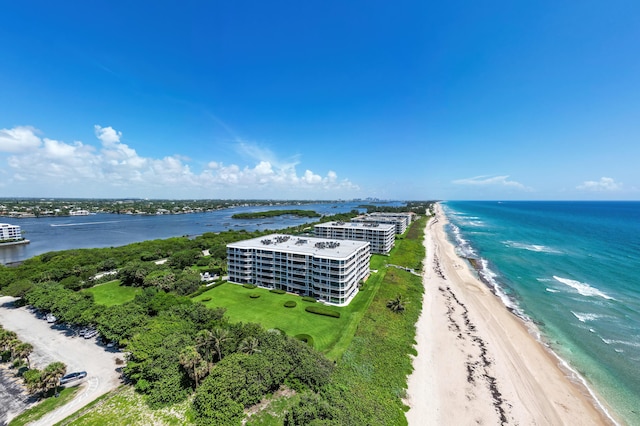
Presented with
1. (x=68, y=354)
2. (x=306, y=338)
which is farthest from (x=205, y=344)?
(x=68, y=354)

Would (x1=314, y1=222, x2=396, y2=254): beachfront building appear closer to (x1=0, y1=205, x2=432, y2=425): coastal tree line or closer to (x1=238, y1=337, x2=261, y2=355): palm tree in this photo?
(x1=0, y1=205, x2=432, y2=425): coastal tree line

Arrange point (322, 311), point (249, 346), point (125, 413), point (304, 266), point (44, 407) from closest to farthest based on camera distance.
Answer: point (125, 413) < point (44, 407) < point (249, 346) < point (322, 311) < point (304, 266)

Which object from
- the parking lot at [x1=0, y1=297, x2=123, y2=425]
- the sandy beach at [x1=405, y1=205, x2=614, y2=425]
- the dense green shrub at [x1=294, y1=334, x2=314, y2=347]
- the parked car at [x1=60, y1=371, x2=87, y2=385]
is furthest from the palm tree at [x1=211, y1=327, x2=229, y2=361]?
the sandy beach at [x1=405, y1=205, x2=614, y2=425]

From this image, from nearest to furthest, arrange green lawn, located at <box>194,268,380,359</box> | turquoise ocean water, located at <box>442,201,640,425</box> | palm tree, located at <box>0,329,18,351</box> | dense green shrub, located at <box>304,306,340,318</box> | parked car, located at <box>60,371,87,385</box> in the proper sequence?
1. parked car, located at <box>60,371,87,385</box>
2. palm tree, located at <box>0,329,18,351</box>
3. turquoise ocean water, located at <box>442,201,640,425</box>
4. green lawn, located at <box>194,268,380,359</box>
5. dense green shrub, located at <box>304,306,340,318</box>

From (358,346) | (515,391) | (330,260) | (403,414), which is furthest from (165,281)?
(515,391)

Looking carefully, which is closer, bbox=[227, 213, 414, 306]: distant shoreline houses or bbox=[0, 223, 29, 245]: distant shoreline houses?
bbox=[227, 213, 414, 306]: distant shoreline houses

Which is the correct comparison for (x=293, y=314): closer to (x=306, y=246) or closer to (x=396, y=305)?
(x=306, y=246)

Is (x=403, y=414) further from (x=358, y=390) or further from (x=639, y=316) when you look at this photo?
(x=639, y=316)
